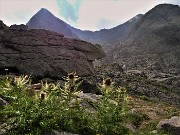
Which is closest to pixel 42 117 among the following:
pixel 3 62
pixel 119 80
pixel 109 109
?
pixel 109 109

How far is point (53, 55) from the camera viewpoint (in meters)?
36.0

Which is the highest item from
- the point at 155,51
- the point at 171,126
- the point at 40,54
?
the point at 155,51

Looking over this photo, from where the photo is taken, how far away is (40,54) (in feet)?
116

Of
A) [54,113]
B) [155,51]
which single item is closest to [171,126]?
[54,113]

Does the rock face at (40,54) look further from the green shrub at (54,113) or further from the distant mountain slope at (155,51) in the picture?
the distant mountain slope at (155,51)

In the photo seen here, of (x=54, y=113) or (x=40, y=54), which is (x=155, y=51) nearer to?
(x=40, y=54)

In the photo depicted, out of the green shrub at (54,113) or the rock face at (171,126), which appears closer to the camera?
the green shrub at (54,113)

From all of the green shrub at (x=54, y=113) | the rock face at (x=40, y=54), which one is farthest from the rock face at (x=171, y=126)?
the rock face at (x=40, y=54)

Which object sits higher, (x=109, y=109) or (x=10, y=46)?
(x=10, y=46)

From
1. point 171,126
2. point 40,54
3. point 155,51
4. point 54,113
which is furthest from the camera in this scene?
point 155,51

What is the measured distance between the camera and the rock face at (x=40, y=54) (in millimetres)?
34188

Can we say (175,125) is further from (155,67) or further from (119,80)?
(155,67)

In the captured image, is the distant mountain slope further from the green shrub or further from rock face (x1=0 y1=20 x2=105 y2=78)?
the green shrub

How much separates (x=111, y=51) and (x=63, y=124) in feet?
600
